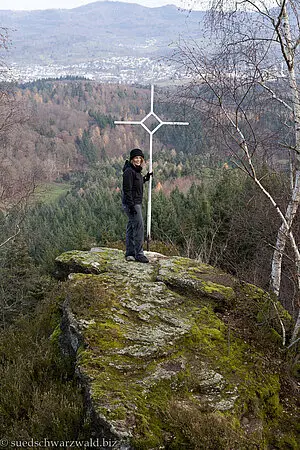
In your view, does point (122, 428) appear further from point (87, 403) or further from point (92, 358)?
point (92, 358)

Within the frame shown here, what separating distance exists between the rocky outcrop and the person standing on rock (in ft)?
1.84

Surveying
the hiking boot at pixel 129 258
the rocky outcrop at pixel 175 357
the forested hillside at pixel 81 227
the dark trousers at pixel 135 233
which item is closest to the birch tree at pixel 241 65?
the forested hillside at pixel 81 227

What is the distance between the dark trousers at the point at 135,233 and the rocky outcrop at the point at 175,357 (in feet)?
1.80

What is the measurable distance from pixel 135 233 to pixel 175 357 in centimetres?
277

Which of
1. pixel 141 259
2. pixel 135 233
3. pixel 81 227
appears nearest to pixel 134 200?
pixel 135 233

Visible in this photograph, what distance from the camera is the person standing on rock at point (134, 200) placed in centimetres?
606

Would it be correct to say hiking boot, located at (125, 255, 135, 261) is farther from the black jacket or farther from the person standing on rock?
the black jacket

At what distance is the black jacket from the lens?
606 cm

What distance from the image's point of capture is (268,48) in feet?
17.8

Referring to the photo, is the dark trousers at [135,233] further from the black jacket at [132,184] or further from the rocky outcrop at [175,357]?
the rocky outcrop at [175,357]

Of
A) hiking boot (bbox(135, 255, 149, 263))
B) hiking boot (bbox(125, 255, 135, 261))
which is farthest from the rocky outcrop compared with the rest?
hiking boot (bbox(125, 255, 135, 261))

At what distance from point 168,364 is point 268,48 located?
4.64 metres

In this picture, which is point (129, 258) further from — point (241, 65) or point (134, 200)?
point (241, 65)

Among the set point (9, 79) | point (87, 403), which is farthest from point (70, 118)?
point (87, 403)
